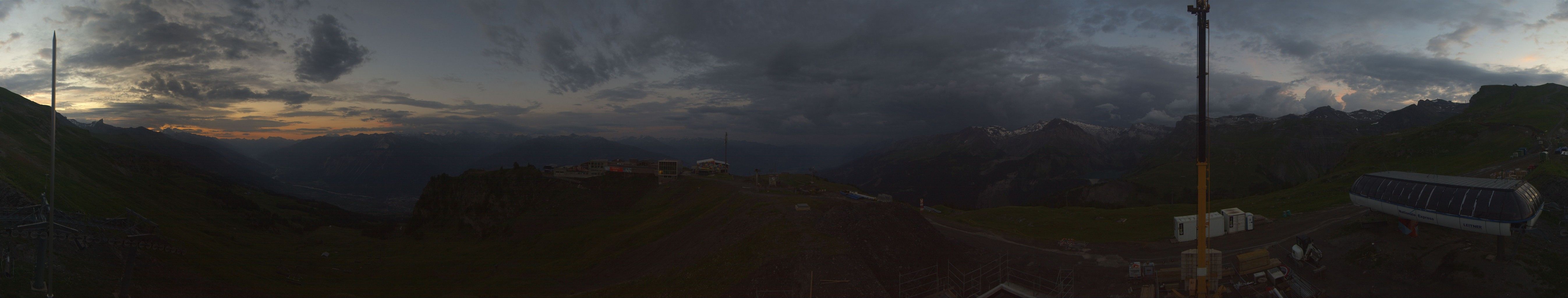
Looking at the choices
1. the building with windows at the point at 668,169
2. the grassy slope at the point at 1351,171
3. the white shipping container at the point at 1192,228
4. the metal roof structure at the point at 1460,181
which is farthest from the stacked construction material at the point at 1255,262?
the building with windows at the point at 668,169

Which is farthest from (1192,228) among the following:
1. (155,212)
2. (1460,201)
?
(155,212)

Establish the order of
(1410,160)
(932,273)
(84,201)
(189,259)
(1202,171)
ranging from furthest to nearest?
1. (1410,160)
2. (84,201)
3. (189,259)
4. (932,273)
5. (1202,171)

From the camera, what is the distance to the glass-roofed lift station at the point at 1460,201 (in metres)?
32.0

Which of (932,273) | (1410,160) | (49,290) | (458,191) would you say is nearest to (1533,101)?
(1410,160)

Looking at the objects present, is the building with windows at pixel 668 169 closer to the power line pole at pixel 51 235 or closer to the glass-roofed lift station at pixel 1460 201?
the power line pole at pixel 51 235

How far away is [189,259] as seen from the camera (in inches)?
2140

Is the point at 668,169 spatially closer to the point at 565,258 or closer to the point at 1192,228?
the point at 565,258

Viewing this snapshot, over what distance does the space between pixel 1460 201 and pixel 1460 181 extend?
6.33m

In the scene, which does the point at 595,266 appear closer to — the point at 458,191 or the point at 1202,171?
the point at 1202,171

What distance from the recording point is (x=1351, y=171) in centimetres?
9425

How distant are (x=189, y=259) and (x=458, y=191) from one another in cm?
5206

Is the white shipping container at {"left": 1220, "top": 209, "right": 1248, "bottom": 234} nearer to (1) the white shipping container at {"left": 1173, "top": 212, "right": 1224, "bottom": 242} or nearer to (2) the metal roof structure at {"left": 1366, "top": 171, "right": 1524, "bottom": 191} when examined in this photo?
(1) the white shipping container at {"left": 1173, "top": 212, "right": 1224, "bottom": 242}

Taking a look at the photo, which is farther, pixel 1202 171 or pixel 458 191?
pixel 458 191

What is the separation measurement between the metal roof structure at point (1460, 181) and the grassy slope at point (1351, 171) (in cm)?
1315
